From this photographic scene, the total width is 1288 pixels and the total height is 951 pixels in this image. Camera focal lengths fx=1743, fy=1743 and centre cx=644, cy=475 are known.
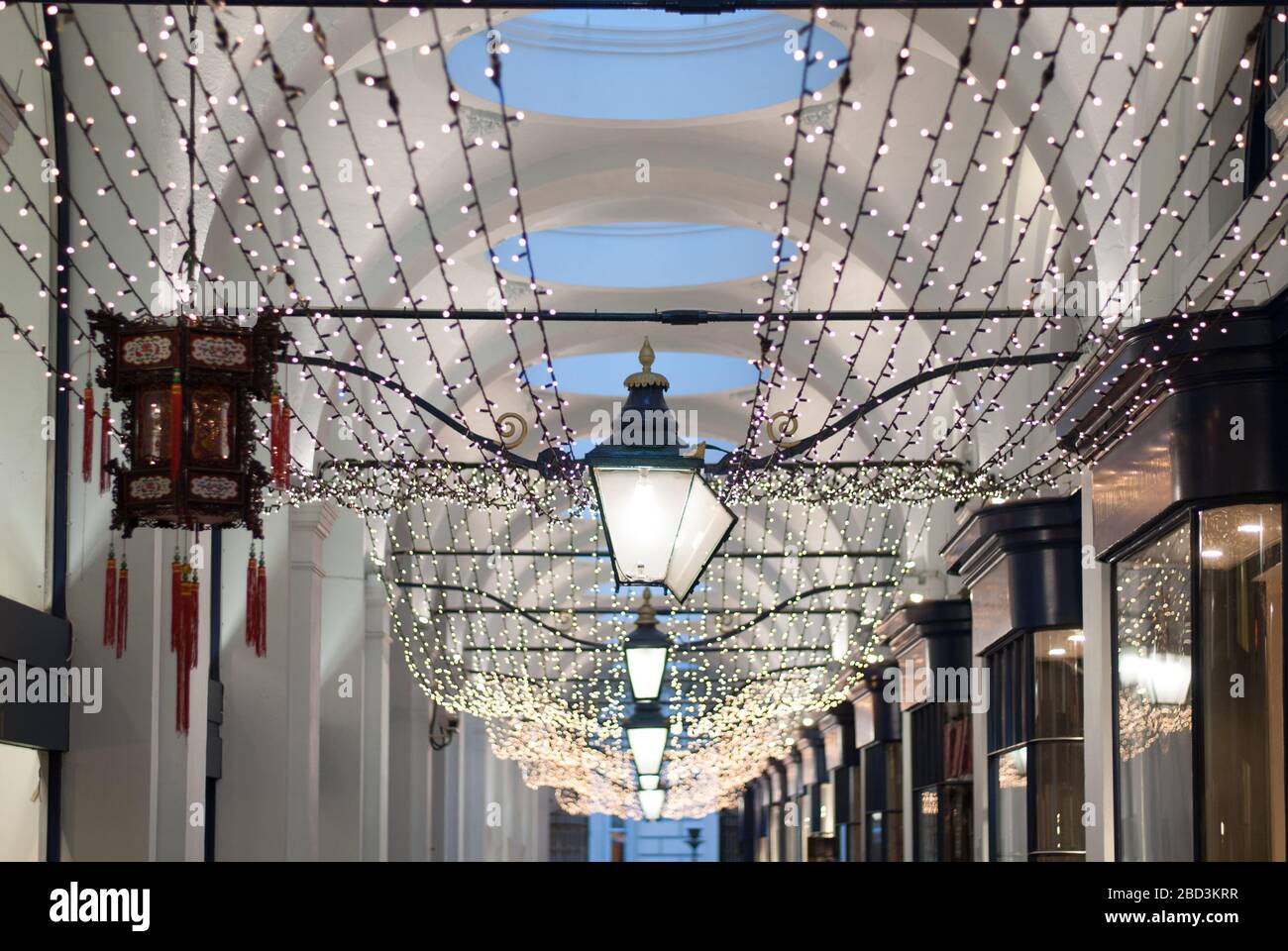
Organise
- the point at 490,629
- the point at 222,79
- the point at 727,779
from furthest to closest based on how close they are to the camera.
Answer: the point at 727,779 → the point at 490,629 → the point at 222,79

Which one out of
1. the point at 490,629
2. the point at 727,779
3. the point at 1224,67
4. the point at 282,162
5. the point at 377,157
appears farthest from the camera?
the point at 727,779

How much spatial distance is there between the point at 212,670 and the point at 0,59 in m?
7.20

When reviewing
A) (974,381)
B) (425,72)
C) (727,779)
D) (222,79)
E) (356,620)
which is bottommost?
(727,779)

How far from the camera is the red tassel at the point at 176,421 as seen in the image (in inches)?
272

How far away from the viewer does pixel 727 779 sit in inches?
1559

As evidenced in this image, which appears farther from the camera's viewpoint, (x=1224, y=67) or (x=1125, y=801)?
(x=1125, y=801)

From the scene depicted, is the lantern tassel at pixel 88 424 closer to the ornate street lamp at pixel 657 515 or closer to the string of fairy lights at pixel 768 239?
the string of fairy lights at pixel 768 239

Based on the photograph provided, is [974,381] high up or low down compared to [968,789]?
up

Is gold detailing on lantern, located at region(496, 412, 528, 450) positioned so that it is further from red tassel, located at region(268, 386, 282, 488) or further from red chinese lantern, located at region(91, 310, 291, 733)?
red chinese lantern, located at region(91, 310, 291, 733)

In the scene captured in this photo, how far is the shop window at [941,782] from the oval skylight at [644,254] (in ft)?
18.9

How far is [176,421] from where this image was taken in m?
6.92

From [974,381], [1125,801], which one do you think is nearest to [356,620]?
[974,381]

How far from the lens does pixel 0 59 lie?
9758 mm
